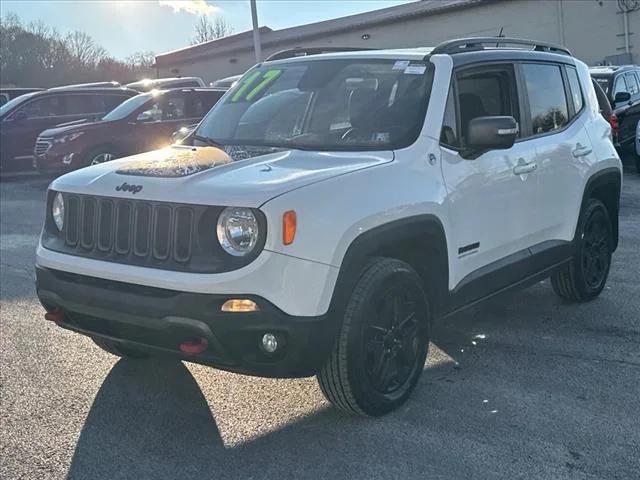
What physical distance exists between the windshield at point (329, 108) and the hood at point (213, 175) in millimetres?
253

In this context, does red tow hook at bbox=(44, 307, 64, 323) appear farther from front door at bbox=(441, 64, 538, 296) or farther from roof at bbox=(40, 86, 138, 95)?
roof at bbox=(40, 86, 138, 95)

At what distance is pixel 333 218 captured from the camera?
139 inches

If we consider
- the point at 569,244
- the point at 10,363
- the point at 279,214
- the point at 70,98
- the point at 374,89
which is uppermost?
the point at 70,98

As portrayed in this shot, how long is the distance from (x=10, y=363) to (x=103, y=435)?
139 cm

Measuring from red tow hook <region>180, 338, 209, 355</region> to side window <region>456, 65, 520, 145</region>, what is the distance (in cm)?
194

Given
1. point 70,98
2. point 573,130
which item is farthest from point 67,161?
point 573,130

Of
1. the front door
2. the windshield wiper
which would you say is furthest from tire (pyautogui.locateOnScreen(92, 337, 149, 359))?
the front door

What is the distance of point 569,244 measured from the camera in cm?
546

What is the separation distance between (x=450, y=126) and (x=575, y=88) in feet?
6.05

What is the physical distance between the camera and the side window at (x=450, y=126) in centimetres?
436

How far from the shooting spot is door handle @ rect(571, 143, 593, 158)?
5.42m

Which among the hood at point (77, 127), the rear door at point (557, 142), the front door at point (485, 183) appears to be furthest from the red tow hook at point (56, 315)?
the hood at point (77, 127)

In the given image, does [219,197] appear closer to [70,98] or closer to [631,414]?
[631,414]

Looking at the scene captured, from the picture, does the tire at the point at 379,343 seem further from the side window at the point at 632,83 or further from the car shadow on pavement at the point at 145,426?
the side window at the point at 632,83
